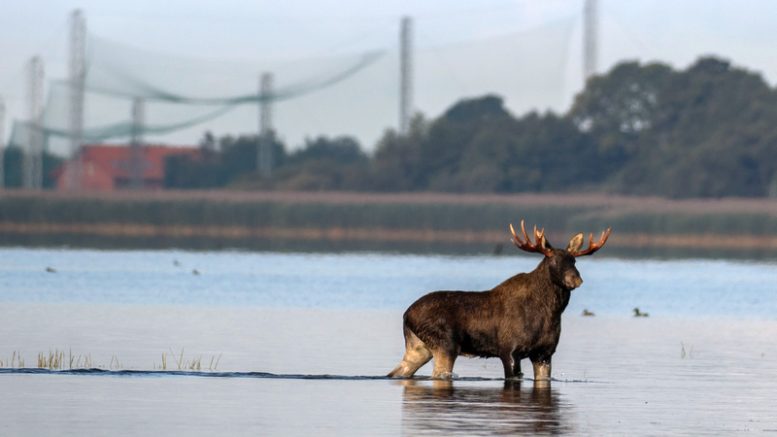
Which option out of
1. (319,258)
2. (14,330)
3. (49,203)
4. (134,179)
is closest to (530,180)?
(134,179)

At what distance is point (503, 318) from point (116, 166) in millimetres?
128940

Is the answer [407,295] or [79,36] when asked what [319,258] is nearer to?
[407,295]

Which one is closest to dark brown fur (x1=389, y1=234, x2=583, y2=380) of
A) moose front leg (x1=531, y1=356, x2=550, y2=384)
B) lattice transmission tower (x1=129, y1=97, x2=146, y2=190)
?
moose front leg (x1=531, y1=356, x2=550, y2=384)

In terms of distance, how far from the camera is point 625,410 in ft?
69.1

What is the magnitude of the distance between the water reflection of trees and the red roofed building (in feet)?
398

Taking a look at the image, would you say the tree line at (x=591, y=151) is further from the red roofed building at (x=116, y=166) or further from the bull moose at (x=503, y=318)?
the bull moose at (x=503, y=318)

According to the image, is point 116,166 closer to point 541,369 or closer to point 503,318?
point 541,369

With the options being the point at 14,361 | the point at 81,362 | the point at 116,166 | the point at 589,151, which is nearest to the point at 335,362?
the point at 81,362

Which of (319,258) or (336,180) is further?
(336,180)

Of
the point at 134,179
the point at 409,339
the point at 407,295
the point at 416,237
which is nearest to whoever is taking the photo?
the point at 409,339

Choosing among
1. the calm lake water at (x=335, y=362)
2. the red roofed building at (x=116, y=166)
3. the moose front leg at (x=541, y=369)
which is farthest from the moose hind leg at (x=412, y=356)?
the red roofed building at (x=116, y=166)

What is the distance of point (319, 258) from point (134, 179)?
5016 cm

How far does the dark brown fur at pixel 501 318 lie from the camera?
2256 centimetres

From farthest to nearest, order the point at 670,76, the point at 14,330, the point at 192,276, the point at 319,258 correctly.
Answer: the point at 670,76 → the point at 319,258 → the point at 192,276 → the point at 14,330
